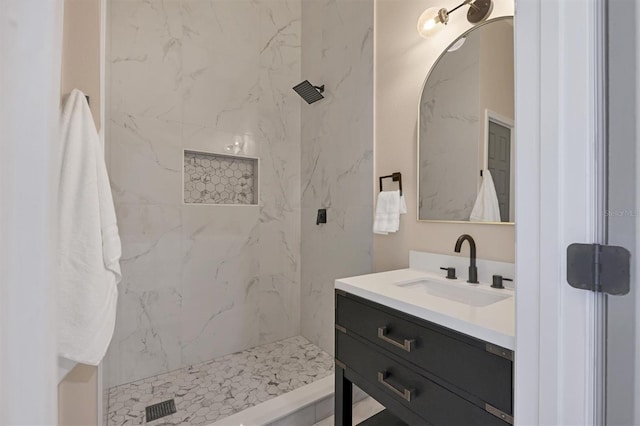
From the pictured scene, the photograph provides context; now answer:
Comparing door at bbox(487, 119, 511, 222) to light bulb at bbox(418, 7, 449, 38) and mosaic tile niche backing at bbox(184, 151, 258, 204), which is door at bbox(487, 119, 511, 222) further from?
mosaic tile niche backing at bbox(184, 151, 258, 204)

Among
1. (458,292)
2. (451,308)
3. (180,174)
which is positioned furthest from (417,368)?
(180,174)

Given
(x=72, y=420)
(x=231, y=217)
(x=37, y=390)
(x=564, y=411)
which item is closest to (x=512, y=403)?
(x=564, y=411)

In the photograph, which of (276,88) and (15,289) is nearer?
(15,289)

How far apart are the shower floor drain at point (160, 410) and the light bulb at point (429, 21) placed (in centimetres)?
249

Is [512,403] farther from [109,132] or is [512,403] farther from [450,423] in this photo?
[109,132]

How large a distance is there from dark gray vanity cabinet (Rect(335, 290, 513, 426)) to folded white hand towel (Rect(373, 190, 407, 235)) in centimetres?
54

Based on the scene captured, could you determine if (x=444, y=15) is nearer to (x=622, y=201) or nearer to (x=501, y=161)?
(x=501, y=161)

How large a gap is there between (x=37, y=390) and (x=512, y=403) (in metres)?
0.92

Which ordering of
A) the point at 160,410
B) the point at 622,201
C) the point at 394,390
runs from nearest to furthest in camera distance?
the point at 622,201 < the point at 394,390 < the point at 160,410

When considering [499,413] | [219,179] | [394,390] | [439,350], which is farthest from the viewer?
[219,179]

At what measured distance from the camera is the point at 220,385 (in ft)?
6.26

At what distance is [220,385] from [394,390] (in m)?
1.38

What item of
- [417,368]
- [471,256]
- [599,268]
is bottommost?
[417,368]

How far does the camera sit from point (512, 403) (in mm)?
707
